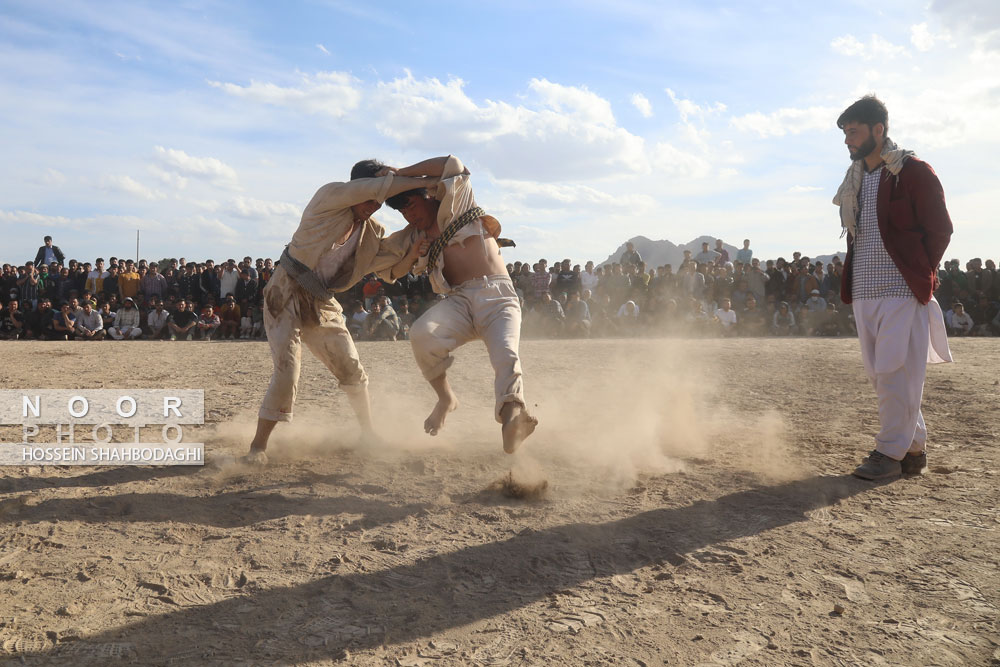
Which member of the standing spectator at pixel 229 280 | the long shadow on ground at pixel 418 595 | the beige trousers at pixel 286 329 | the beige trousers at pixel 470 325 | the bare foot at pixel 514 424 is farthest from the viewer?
the standing spectator at pixel 229 280

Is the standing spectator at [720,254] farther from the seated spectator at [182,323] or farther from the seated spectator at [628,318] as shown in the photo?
the seated spectator at [182,323]

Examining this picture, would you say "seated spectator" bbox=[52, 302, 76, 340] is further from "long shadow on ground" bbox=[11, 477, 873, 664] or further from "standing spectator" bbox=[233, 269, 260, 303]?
"long shadow on ground" bbox=[11, 477, 873, 664]

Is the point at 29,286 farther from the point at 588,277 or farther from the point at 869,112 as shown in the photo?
the point at 869,112

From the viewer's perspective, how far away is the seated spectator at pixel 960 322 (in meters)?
15.7

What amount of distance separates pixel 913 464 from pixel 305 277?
386 cm

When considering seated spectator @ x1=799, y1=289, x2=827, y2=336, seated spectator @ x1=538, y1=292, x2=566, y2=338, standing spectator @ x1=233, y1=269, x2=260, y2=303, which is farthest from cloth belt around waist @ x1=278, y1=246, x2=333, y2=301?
seated spectator @ x1=799, y1=289, x2=827, y2=336

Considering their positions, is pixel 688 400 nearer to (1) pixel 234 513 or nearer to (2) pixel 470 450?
(2) pixel 470 450

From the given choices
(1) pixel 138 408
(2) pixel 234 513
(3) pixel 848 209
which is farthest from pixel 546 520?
(1) pixel 138 408

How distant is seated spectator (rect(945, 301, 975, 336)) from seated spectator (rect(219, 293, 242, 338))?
50.1 ft

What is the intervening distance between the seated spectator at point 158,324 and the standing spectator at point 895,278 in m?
14.8

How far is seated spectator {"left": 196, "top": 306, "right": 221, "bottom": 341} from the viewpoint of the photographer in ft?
51.8

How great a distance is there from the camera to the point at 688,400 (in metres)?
6.73

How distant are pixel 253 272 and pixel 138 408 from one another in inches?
446

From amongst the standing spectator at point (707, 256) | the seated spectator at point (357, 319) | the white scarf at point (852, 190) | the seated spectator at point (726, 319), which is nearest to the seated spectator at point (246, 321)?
the seated spectator at point (357, 319)
